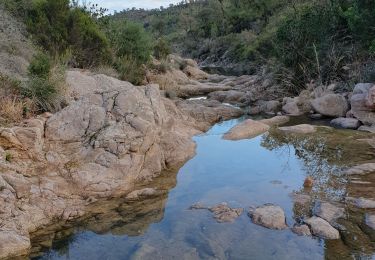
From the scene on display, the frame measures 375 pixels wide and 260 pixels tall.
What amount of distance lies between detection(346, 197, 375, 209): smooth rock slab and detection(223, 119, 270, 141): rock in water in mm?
5400

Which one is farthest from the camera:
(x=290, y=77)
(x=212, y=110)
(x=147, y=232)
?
(x=290, y=77)

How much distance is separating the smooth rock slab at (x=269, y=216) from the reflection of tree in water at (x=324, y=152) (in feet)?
3.91

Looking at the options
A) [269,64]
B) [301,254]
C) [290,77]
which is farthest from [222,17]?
[301,254]

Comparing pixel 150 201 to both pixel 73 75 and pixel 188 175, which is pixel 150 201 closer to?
pixel 188 175

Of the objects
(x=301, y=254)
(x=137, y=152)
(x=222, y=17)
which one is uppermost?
(x=222, y=17)

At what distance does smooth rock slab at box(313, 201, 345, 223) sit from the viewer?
23.9 ft

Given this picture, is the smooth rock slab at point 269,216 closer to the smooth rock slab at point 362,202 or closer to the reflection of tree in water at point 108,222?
the smooth rock slab at point 362,202

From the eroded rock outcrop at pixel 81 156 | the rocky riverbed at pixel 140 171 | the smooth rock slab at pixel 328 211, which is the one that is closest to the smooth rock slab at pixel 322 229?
the rocky riverbed at pixel 140 171

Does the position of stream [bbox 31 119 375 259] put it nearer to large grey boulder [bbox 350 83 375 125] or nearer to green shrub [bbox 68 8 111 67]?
large grey boulder [bbox 350 83 375 125]

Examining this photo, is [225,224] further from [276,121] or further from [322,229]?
[276,121]

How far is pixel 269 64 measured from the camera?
21750 millimetres

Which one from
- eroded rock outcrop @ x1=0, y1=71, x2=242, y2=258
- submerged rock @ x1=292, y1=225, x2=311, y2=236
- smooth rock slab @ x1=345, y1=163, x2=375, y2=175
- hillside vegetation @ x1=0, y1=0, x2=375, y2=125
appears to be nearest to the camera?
submerged rock @ x1=292, y1=225, x2=311, y2=236

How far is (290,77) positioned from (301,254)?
13237 millimetres

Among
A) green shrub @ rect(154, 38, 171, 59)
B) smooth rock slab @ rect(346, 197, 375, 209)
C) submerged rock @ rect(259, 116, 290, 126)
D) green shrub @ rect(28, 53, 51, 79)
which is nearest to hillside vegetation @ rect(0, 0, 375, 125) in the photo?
green shrub @ rect(28, 53, 51, 79)
